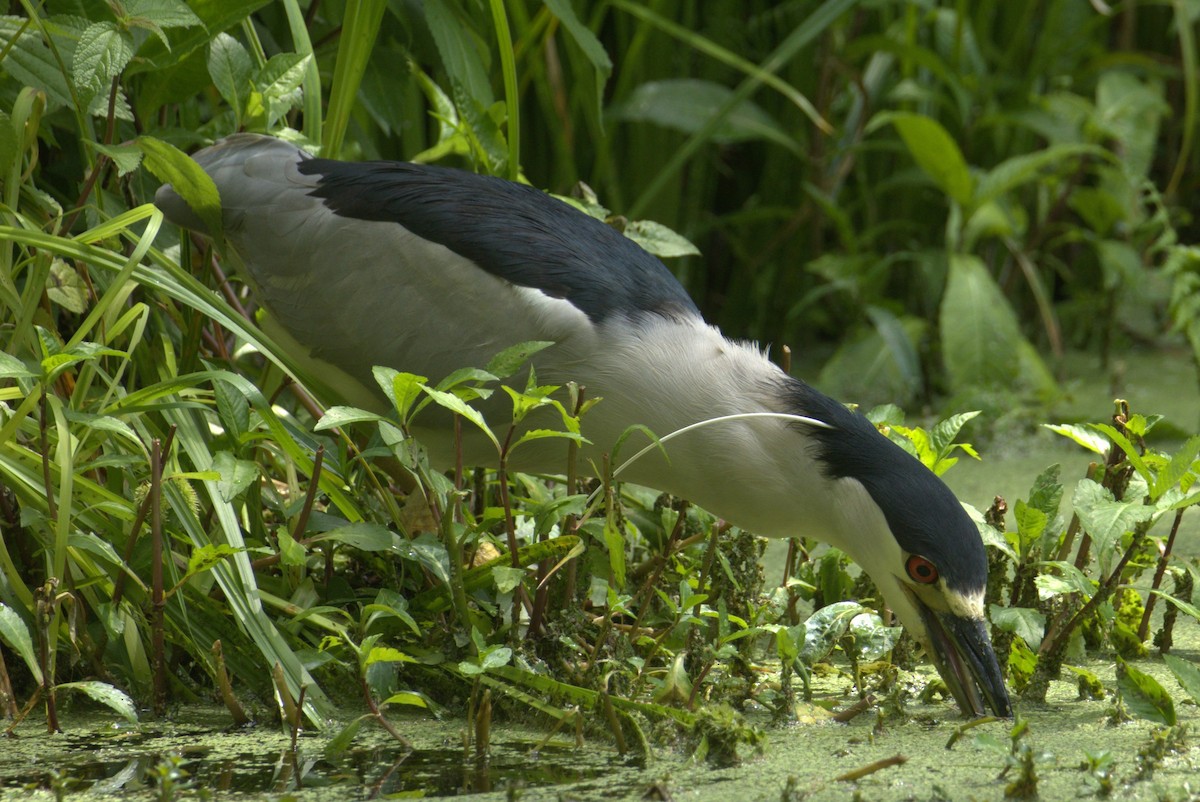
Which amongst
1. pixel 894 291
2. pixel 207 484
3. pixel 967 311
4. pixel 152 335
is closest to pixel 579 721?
pixel 207 484

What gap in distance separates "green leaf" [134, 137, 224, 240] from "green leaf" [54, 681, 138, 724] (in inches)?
40.8

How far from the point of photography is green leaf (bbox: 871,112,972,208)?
4.75 m

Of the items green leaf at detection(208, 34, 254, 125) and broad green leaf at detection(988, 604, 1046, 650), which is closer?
broad green leaf at detection(988, 604, 1046, 650)

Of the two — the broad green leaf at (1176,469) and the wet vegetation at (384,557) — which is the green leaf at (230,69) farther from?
the broad green leaf at (1176,469)

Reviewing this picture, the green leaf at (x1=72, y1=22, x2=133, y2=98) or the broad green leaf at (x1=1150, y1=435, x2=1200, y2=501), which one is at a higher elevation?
the green leaf at (x1=72, y1=22, x2=133, y2=98)

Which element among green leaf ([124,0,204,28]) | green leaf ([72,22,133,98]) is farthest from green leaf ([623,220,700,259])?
green leaf ([72,22,133,98])

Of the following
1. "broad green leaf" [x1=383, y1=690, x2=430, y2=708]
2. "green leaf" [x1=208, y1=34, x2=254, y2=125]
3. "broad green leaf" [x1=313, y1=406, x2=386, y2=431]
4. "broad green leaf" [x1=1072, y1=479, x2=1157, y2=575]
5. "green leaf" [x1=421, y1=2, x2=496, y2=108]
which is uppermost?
"green leaf" [x1=421, y1=2, x2=496, y2=108]

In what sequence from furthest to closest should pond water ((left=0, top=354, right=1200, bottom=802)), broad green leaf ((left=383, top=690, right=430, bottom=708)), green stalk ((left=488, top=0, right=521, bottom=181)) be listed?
green stalk ((left=488, top=0, right=521, bottom=181)) → broad green leaf ((left=383, top=690, right=430, bottom=708)) → pond water ((left=0, top=354, right=1200, bottom=802))

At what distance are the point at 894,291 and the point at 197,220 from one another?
3336mm

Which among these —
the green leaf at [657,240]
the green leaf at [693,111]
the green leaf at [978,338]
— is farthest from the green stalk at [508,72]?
the green leaf at [978,338]

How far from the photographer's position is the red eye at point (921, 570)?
2471 mm

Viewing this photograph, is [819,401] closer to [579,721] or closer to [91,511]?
[579,721]

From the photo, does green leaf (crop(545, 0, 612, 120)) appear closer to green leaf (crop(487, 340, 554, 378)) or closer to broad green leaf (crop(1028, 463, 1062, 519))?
green leaf (crop(487, 340, 554, 378))

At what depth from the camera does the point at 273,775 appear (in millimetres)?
2115
